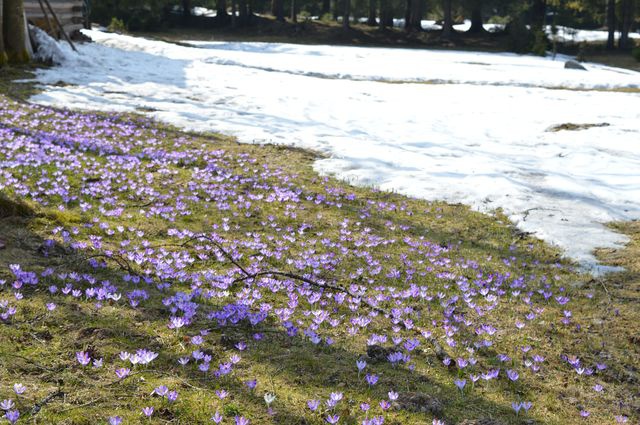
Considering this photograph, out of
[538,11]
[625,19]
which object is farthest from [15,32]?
[625,19]

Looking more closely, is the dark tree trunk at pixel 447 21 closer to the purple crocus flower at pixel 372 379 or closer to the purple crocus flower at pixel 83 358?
the purple crocus flower at pixel 372 379

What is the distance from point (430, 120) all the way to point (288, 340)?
12.1 meters

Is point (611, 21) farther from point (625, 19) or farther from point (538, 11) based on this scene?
point (538, 11)

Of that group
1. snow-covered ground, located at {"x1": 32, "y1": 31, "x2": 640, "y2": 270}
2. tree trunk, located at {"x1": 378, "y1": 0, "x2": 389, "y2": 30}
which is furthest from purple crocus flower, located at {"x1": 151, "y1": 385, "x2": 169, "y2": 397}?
tree trunk, located at {"x1": 378, "y1": 0, "x2": 389, "y2": 30}

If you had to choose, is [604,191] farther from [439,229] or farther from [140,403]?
[140,403]

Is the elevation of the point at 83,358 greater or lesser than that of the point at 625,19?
lesser

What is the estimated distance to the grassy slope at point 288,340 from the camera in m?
3.23

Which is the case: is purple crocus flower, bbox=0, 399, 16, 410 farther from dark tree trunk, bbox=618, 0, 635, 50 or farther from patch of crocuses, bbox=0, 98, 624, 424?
dark tree trunk, bbox=618, 0, 635, 50

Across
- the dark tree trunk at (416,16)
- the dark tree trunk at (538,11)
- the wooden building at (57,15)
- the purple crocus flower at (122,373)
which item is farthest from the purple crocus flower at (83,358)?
the dark tree trunk at (416,16)

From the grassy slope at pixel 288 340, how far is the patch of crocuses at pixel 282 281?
0.03 metres

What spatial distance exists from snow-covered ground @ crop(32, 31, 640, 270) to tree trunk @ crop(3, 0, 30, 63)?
3.19 feet

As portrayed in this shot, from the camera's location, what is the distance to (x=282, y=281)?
5254 millimetres

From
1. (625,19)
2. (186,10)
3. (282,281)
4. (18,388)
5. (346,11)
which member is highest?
(186,10)

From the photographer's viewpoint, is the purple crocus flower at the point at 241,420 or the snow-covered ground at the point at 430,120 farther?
the snow-covered ground at the point at 430,120
